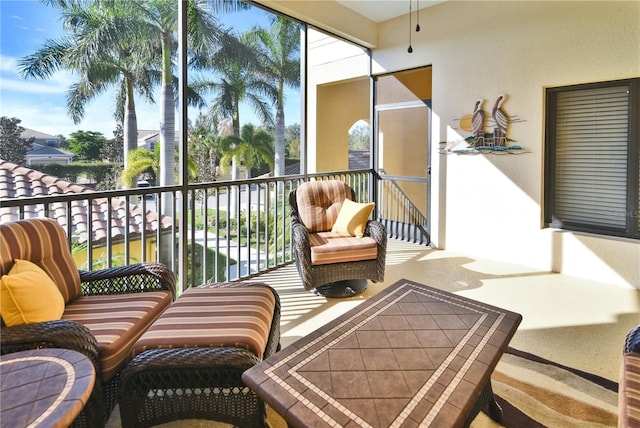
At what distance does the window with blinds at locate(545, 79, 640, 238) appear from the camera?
375 cm

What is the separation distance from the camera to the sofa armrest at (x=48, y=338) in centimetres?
151

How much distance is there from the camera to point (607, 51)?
146 inches

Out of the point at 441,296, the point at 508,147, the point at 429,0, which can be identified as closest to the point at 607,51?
the point at 508,147

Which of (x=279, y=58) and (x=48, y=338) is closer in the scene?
(x=48, y=338)

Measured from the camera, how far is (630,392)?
4.35ft

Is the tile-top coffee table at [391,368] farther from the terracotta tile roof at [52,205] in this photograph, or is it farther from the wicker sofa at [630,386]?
the terracotta tile roof at [52,205]

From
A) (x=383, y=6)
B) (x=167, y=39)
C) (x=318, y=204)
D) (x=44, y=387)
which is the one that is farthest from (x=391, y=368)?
(x=167, y=39)

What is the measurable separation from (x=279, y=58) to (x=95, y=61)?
10.6 ft

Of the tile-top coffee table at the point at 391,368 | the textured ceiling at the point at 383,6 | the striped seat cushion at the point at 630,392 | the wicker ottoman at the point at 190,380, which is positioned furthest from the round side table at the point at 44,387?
the textured ceiling at the point at 383,6

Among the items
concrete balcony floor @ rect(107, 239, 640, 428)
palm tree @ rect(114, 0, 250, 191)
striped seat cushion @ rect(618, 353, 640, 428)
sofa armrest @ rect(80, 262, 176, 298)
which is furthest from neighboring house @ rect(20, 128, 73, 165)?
striped seat cushion @ rect(618, 353, 640, 428)

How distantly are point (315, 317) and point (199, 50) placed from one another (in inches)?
227

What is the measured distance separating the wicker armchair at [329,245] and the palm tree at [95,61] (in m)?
3.40

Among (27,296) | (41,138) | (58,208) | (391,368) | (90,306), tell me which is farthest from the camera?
(41,138)

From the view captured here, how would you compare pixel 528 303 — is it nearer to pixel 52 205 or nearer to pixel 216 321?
pixel 216 321
